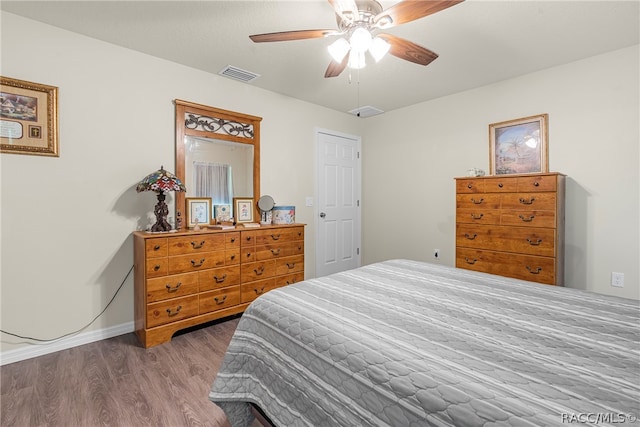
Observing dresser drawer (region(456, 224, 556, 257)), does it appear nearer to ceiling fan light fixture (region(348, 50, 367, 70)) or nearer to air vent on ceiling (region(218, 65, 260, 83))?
Answer: ceiling fan light fixture (region(348, 50, 367, 70))

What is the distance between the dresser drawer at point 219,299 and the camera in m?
2.67

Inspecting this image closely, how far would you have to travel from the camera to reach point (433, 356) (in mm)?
909

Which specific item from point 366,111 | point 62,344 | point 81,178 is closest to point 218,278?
point 62,344

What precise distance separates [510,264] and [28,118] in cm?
427

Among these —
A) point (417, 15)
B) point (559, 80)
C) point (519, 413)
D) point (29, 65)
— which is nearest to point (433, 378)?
point (519, 413)

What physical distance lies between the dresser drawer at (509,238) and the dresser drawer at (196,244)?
2.50 m

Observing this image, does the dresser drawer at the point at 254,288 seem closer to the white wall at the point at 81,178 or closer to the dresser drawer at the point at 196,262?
the dresser drawer at the point at 196,262

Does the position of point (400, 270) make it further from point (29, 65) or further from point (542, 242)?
point (29, 65)

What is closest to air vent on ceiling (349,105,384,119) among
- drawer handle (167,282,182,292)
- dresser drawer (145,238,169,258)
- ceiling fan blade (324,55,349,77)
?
ceiling fan blade (324,55,349,77)

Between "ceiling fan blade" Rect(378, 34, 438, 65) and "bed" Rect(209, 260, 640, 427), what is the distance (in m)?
1.48

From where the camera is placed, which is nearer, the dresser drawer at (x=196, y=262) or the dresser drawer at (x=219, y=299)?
the dresser drawer at (x=196, y=262)

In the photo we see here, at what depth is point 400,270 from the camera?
1973 mm

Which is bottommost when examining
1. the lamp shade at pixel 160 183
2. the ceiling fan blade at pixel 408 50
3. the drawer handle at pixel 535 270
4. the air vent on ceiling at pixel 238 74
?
the drawer handle at pixel 535 270

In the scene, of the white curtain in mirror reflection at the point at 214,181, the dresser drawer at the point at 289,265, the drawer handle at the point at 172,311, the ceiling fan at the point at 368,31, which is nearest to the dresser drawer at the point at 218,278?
the drawer handle at the point at 172,311
